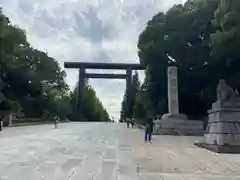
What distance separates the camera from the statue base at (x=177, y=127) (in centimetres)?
3956

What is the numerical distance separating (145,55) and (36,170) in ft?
114

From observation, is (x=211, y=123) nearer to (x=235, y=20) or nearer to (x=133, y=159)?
(x=235, y=20)

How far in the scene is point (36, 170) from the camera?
495 inches

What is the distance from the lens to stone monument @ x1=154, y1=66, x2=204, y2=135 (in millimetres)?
39750

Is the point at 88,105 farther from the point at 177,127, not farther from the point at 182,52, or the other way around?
the point at 177,127

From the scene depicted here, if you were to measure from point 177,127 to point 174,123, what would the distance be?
438 mm

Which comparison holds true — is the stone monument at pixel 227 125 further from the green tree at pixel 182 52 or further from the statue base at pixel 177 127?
the green tree at pixel 182 52

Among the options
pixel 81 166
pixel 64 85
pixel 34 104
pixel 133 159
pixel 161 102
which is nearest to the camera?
pixel 81 166

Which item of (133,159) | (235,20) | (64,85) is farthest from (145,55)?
(64,85)

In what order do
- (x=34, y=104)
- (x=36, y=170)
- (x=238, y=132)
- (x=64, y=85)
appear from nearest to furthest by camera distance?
(x=36, y=170) → (x=238, y=132) → (x=34, y=104) → (x=64, y=85)

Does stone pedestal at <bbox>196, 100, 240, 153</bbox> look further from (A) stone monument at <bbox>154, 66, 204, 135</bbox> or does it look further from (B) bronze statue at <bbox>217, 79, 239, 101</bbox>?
(A) stone monument at <bbox>154, 66, 204, 135</bbox>

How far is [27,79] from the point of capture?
63.6 metres

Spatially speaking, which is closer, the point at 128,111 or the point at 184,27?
the point at 184,27

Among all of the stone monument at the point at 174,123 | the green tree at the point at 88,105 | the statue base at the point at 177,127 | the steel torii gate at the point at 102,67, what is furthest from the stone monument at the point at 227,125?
the green tree at the point at 88,105
